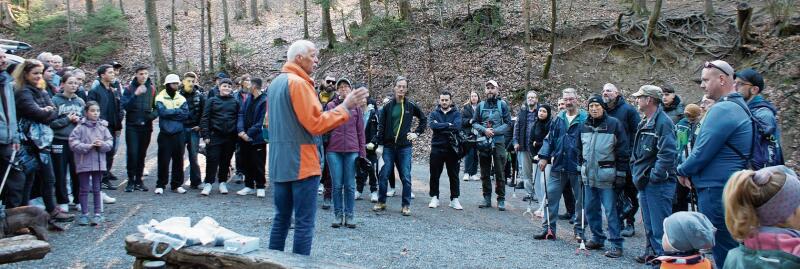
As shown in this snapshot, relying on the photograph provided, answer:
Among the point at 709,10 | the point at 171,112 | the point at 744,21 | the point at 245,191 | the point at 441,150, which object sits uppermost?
the point at 709,10

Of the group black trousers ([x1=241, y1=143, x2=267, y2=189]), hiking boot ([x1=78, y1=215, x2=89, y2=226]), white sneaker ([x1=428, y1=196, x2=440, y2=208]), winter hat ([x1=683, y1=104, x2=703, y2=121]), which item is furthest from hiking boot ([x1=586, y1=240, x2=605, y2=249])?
hiking boot ([x1=78, y1=215, x2=89, y2=226])

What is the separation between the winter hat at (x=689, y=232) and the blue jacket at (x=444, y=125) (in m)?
5.54

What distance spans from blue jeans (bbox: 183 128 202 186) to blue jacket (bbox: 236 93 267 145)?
3.42 feet

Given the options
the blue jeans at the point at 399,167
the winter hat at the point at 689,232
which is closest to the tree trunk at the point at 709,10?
the blue jeans at the point at 399,167

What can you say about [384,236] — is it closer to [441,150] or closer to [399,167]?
[399,167]

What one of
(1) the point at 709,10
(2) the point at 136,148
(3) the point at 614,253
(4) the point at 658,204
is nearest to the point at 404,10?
(1) the point at 709,10

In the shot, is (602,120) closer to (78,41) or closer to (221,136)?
(221,136)

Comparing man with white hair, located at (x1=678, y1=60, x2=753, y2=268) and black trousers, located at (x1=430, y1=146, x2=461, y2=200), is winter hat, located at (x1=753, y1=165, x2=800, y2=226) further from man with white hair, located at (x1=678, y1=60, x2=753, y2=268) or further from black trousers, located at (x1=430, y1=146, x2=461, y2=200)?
black trousers, located at (x1=430, y1=146, x2=461, y2=200)

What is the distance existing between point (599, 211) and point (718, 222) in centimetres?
274

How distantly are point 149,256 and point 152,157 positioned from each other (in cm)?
932

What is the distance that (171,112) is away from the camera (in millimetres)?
9297

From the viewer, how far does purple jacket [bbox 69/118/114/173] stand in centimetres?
723

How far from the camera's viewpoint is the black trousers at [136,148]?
926 cm

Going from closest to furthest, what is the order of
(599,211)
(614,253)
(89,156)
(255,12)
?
(614,253), (599,211), (89,156), (255,12)
